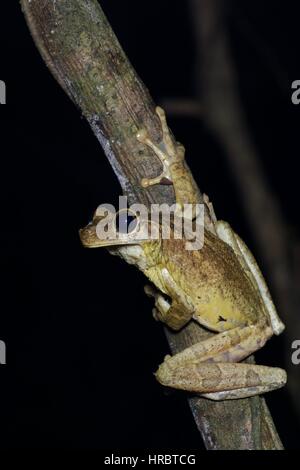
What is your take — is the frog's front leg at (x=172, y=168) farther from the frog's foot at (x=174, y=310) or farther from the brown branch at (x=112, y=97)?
the frog's foot at (x=174, y=310)

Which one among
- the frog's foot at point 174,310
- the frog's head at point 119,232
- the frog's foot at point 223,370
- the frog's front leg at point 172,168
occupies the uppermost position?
the frog's front leg at point 172,168

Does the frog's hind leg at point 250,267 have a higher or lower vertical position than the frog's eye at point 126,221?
lower

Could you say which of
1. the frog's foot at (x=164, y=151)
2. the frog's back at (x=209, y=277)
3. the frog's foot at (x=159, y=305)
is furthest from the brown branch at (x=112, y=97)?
the frog's foot at (x=159, y=305)

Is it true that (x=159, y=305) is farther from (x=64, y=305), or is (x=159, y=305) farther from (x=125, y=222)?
(x=64, y=305)

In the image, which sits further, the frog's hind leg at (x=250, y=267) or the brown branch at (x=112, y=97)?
the frog's hind leg at (x=250, y=267)

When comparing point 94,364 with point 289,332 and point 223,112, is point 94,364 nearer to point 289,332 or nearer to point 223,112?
point 289,332
